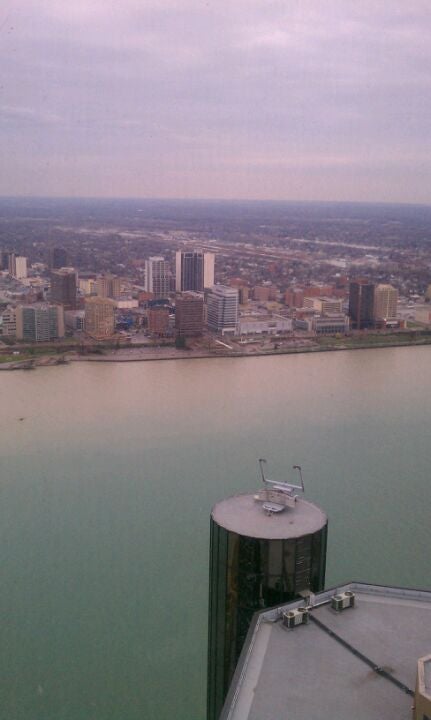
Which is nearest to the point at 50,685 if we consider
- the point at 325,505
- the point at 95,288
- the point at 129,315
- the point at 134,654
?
the point at 134,654

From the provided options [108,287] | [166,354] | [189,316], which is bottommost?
[166,354]

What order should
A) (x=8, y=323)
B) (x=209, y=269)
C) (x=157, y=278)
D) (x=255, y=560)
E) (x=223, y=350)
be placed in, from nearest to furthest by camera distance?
1. (x=255, y=560)
2. (x=223, y=350)
3. (x=8, y=323)
4. (x=157, y=278)
5. (x=209, y=269)

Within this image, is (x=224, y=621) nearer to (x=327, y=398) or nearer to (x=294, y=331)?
(x=327, y=398)

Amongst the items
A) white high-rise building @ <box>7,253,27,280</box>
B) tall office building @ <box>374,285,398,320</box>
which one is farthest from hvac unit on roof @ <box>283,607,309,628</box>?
white high-rise building @ <box>7,253,27,280</box>

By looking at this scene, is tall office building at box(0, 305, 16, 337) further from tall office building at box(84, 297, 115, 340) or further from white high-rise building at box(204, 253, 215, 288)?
white high-rise building at box(204, 253, 215, 288)

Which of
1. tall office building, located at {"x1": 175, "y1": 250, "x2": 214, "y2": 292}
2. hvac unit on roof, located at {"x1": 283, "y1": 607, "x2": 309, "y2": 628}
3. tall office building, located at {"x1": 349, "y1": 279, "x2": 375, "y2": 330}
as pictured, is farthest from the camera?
tall office building, located at {"x1": 175, "y1": 250, "x2": 214, "y2": 292}

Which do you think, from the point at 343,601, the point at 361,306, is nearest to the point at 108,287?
the point at 361,306

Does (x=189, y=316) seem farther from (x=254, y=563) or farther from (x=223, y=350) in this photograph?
(x=254, y=563)
